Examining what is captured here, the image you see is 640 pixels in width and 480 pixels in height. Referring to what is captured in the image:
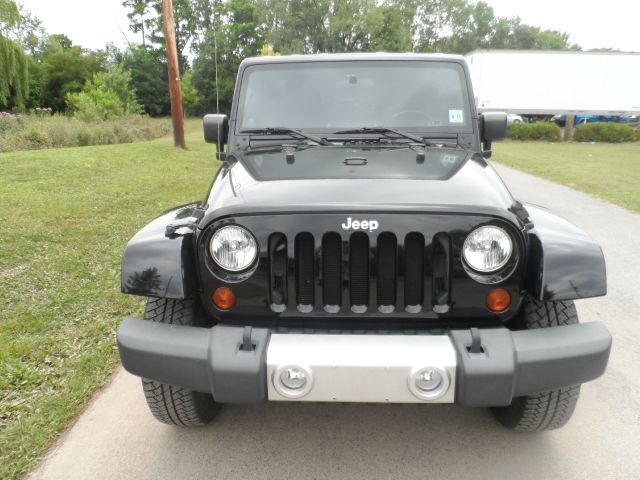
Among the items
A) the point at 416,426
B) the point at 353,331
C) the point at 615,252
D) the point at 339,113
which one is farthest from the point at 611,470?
the point at 615,252

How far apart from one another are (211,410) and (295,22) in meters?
43.8

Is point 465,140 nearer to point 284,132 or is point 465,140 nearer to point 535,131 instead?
point 284,132

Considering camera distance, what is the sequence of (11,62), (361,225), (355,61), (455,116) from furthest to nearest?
(11,62), (355,61), (455,116), (361,225)

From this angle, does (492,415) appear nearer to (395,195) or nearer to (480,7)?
(395,195)

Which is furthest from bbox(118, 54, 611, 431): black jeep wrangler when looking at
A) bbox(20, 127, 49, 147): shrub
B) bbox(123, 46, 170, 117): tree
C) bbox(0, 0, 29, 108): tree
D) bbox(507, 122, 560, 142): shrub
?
bbox(123, 46, 170, 117): tree

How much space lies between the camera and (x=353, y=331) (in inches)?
84.2

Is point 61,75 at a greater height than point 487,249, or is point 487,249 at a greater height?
point 61,75

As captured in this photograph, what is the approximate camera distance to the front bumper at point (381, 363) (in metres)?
1.84

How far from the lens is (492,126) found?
3354mm

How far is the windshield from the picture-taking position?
3.23 meters

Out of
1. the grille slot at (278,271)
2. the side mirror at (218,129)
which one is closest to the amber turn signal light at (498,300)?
the grille slot at (278,271)

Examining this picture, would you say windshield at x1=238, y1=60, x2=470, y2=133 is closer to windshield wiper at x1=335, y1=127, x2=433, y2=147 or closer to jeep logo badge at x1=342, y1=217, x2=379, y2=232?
windshield wiper at x1=335, y1=127, x2=433, y2=147

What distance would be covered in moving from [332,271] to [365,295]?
167mm

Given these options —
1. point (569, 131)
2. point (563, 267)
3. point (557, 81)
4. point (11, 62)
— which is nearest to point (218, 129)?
point (563, 267)
